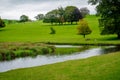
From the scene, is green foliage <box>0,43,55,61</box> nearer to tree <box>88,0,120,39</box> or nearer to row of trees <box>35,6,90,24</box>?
tree <box>88,0,120,39</box>

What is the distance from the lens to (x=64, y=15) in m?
162

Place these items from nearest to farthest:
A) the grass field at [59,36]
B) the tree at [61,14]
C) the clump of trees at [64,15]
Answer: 1. the grass field at [59,36]
2. the clump of trees at [64,15]
3. the tree at [61,14]

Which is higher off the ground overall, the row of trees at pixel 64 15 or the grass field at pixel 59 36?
the row of trees at pixel 64 15

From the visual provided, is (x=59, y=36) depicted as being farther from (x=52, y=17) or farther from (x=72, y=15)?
(x=52, y=17)

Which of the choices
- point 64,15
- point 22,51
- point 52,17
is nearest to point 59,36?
point 22,51

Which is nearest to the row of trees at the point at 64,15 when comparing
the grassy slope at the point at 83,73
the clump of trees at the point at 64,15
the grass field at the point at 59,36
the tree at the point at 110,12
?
the clump of trees at the point at 64,15

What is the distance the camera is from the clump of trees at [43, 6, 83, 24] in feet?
520

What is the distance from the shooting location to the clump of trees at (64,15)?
158375mm

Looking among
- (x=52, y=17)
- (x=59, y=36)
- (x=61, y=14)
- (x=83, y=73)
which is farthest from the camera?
(x=61, y=14)

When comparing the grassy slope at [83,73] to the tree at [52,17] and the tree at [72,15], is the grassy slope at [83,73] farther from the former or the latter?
the tree at [52,17]

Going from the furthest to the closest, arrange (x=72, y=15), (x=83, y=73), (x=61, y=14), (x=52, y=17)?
(x=61, y=14)
(x=52, y=17)
(x=72, y=15)
(x=83, y=73)

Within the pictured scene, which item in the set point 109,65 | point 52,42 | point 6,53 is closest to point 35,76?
point 109,65

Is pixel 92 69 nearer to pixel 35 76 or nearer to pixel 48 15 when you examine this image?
pixel 35 76

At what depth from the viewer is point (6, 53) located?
54.6 metres
